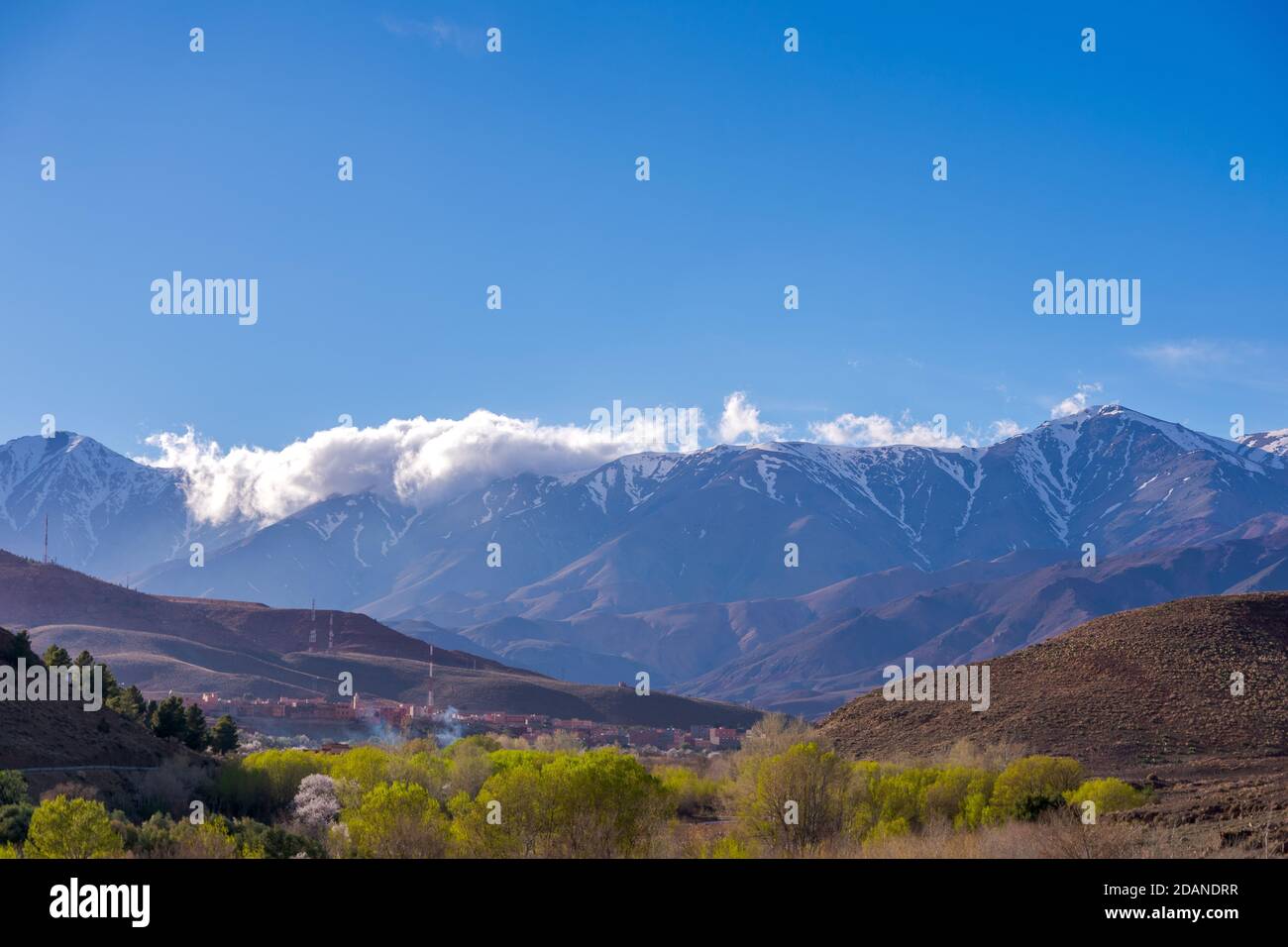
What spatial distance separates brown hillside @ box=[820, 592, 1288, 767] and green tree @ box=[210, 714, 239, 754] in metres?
41.8

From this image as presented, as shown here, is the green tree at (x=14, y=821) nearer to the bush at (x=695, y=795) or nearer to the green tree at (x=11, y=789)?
the green tree at (x=11, y=789)

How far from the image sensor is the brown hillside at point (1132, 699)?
75.7 meters

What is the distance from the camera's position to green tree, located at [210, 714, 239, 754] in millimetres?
77000

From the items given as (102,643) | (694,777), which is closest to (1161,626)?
(694,777)

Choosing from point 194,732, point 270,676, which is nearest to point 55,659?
point 194,732

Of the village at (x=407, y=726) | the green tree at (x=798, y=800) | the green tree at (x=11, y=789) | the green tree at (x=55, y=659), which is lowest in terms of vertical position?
the village at (x=407, y=726)

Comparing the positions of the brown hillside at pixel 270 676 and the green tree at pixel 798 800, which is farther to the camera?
the brown hillside at pixel 270 676

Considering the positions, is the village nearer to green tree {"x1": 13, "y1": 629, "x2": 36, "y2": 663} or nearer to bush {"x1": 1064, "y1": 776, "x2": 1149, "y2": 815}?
green tree {"x1": 13, "y1": 629, "x2": 36, "y2": 663}

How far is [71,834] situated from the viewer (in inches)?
1248

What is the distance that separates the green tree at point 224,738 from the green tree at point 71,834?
45.6 metres

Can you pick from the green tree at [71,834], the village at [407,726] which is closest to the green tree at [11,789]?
the green tree at [71,834]

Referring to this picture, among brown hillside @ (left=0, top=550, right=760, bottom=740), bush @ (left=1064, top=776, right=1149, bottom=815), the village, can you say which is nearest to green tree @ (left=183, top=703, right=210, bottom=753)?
the village
